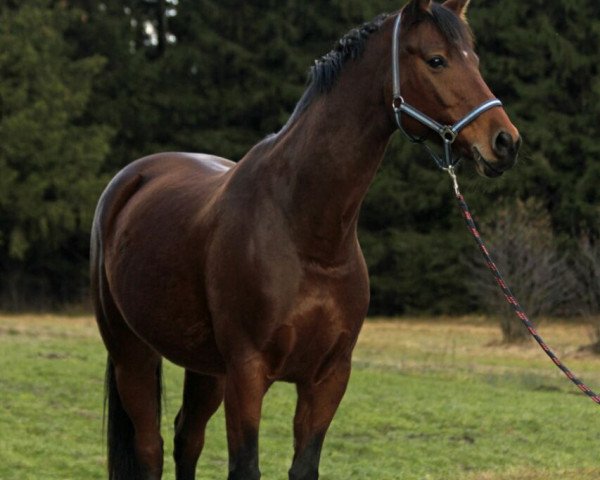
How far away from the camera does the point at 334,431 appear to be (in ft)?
37.1

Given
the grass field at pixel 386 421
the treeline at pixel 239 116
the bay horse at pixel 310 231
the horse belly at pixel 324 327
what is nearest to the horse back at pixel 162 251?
the bay horse at pixel 310 231

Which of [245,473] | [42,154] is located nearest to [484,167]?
[245,473]

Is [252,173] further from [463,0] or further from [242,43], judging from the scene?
[242,43]

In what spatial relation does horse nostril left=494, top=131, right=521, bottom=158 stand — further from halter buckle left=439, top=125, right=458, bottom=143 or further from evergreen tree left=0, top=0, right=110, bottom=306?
evergreen tree left=0, top=0, right=110, bottom=306

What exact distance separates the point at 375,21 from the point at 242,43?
111 ft

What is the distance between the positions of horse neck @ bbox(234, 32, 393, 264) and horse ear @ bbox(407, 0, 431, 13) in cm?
19

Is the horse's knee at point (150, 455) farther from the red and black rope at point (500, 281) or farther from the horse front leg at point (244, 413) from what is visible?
the red and black rope at point (500, 281)

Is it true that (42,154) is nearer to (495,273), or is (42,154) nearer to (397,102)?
(495,273)

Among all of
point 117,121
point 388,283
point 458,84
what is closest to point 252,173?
point 458,84

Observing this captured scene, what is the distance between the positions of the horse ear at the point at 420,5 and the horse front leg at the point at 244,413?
1376mm

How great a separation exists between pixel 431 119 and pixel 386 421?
8377mm

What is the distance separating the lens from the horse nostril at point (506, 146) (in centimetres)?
367

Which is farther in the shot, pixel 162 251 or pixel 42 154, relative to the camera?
pixel 42 154

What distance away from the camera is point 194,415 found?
545cm
